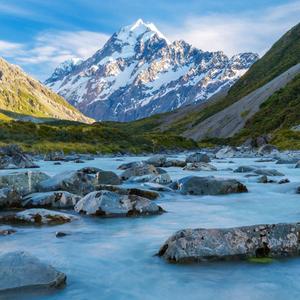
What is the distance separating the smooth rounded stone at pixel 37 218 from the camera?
1711 centimetres

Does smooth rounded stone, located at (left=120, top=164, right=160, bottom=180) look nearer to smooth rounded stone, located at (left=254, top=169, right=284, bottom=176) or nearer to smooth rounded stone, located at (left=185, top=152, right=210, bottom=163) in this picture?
smooth rounded stone, located at (left=254, top=169, right=284, bottom=176)

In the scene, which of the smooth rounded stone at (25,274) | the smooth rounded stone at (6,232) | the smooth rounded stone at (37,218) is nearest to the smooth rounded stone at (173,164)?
the smooth rounded stone at (37,218)

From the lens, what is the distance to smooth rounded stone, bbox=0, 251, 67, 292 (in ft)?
31.1

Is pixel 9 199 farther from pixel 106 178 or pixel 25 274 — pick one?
pixel 25 274

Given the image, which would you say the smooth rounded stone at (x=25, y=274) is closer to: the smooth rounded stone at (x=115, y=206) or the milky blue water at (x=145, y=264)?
the milky blue water at (x=145, y=264)

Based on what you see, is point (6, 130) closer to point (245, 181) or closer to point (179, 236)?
point (245, 181)

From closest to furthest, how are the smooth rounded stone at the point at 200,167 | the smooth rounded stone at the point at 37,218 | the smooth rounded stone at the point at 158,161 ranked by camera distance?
the smooth rounded stone at the point at 37,218 < the smooth rounded stone at the point at 200,167 < the smooth rounded stone at the point at 158,161

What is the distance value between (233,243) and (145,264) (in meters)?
2.22

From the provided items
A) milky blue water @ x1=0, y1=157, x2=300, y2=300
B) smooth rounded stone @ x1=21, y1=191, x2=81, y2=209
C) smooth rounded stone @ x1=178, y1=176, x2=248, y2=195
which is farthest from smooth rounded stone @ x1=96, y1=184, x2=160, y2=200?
milky blue water @ x1=0, y1=157, x2=300, y2=300

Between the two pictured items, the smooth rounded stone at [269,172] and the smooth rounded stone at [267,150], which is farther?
the smooth rounded stone at [267,150]

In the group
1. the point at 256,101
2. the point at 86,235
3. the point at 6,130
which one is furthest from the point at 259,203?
the point at 256,101

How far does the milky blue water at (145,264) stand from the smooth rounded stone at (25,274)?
291 mm

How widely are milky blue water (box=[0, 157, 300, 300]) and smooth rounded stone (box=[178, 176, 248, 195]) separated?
516 cm

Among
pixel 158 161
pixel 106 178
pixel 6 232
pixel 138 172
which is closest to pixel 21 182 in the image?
pixel 106 178
